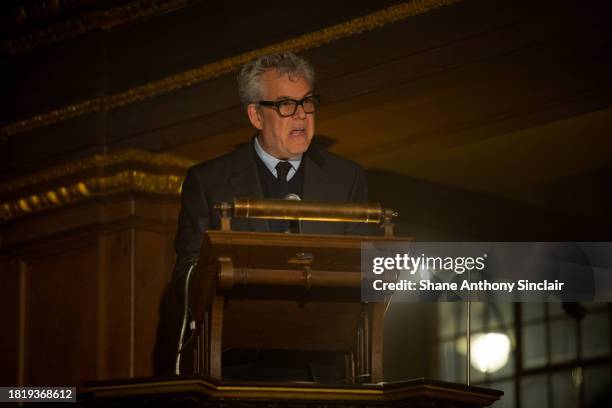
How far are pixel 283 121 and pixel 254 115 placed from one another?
165mm

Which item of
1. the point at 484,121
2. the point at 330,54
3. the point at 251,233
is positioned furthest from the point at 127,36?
the point at 251,233

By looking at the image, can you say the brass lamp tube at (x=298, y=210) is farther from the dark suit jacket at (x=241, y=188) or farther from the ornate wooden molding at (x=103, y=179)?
the ornate wooden molding at (x=103, y=179)

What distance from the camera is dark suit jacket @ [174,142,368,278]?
175 inches

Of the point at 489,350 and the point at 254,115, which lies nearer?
the point at 254,115

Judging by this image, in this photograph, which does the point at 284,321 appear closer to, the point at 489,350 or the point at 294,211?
the point at 294,211

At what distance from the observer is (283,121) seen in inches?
179

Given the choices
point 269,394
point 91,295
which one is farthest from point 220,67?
point 269,394

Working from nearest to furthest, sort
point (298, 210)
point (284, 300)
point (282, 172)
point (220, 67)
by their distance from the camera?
1. point (298, 210)
2. point (284, 300)
3. point (282, 172)
4. point (220, 67)

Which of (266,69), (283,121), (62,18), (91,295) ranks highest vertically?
(62,18)

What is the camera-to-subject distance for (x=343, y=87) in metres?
6.14

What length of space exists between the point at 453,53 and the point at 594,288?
3.43m

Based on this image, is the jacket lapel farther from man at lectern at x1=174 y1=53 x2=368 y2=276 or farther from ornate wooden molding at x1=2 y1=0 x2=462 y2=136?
ornate wooden molding at x1=2 y1=0 x2=462 y2=136

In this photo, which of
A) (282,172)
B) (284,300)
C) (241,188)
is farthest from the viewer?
(282,172)

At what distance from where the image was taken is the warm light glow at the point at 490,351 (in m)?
10.1
